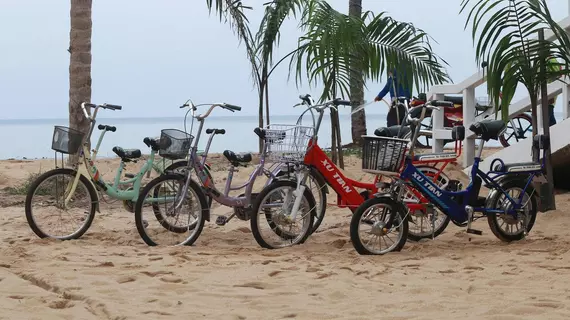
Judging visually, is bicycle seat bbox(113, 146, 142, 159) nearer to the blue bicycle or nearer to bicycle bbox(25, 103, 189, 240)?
bicycle bbox(25, 103, 189, 240)

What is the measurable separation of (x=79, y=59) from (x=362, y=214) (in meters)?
5.22

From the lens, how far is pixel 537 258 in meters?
6.55

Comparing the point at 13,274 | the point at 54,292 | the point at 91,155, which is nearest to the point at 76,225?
the point at 91,155

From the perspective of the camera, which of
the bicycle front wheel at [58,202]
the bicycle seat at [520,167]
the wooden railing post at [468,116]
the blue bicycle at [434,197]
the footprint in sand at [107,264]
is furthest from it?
the wooden railing post at [468,116]

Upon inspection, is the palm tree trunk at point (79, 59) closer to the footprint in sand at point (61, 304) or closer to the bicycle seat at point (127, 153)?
the bicycle seat at point (127, 153)

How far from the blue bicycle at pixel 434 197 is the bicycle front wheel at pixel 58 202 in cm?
215

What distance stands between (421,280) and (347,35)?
550 cm

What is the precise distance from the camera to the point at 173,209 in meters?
7.47

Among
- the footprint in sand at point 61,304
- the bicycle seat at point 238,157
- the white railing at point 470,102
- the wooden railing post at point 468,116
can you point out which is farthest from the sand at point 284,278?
the wooden railing post at point 468,116

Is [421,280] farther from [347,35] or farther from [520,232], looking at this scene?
[347,35]

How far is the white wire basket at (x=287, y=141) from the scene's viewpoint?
7.19 metres

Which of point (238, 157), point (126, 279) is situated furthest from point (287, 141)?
point (126, 279)

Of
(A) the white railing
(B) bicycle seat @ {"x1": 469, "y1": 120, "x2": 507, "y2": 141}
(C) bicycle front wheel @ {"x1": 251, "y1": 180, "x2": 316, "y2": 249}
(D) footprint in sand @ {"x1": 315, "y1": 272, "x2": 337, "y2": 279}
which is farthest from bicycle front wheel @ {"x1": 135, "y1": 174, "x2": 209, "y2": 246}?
(A) the white railing

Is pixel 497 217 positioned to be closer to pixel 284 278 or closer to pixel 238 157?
pixel 238 157
